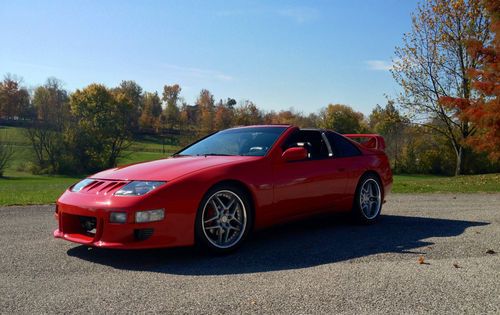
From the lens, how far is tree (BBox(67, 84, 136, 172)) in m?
59.0

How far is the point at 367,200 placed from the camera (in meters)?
6.76

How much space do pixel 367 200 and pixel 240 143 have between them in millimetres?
2211

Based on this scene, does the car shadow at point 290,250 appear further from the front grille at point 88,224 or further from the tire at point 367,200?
the front grille at point 88,224

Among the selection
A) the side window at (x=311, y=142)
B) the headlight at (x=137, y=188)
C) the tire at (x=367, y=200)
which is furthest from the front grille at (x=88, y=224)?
the tire at (x=367, y=200)

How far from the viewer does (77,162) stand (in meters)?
57.5

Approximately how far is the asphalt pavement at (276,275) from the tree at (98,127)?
5559 cm

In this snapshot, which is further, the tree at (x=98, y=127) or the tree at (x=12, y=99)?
the tree at (x=12, y=99)

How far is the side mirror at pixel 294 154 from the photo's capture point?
5348 millimetres

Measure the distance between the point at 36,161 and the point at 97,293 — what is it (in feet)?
195

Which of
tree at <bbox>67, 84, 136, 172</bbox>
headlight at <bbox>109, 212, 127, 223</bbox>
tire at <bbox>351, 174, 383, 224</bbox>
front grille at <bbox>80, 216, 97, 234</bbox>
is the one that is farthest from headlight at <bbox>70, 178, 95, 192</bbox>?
tree at <bbox>67, 84, 136, 172</bbox>

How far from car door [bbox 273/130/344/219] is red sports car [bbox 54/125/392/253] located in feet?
0.04

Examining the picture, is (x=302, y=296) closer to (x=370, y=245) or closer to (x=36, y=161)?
(x=370, y=245)

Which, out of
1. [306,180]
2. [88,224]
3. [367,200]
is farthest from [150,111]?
[88,224]

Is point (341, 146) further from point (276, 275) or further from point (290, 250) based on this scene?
point (276, 275)
